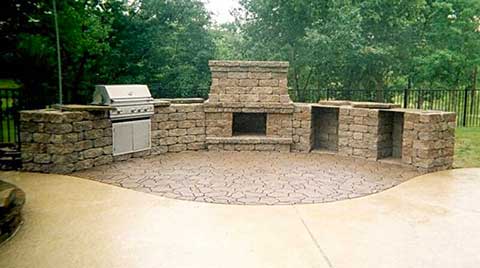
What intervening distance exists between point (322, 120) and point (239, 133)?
1630 millimetres

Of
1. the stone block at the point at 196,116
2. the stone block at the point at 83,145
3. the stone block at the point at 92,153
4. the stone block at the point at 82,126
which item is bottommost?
the stone block at the point at 92,153

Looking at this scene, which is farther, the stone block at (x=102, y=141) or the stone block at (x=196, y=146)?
the stone block at (x=196, y=146)

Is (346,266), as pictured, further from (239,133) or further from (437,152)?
(239,133)

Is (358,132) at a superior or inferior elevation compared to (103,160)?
superior

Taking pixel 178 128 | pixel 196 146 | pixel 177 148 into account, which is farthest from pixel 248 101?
pixel 177 148

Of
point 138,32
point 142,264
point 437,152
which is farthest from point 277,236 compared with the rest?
point 138,32

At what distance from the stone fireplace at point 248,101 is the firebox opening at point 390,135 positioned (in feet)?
5.25

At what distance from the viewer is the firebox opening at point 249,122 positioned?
A: 8.79 m

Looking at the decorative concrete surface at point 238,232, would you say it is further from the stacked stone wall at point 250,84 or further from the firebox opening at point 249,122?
the firebox opening at point 249,122

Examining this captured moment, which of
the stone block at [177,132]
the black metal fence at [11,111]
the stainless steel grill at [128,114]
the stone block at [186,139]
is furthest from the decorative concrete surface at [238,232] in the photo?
the stone block at [186,139]

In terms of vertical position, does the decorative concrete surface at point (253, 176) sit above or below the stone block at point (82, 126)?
below

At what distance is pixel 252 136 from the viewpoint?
8156mm

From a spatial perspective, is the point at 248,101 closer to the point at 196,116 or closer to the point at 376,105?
the point at 196,116

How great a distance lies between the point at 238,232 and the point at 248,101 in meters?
4.43
